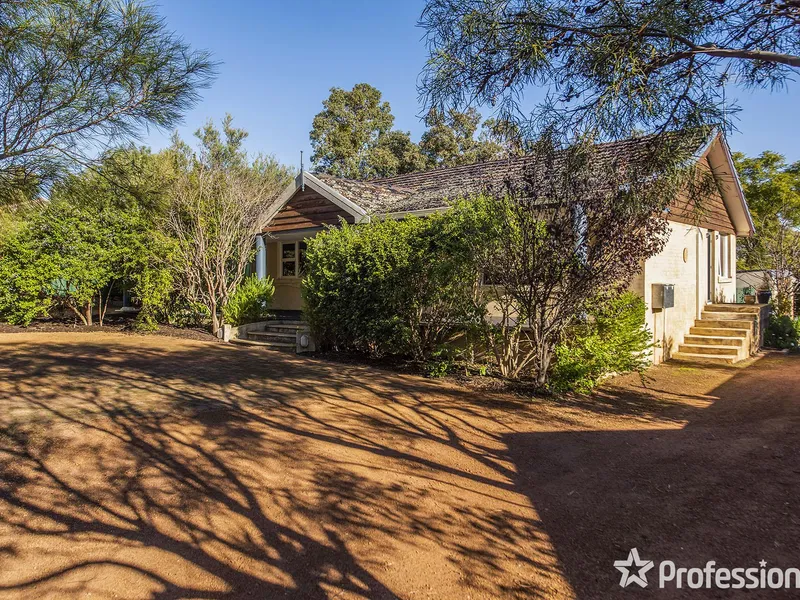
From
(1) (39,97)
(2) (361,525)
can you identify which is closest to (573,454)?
(2) (361,525)

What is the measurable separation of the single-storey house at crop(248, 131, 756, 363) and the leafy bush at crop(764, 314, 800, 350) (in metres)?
1.45

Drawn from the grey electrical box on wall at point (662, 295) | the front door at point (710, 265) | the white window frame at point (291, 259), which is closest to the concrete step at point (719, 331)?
the front door at point (710, 265)

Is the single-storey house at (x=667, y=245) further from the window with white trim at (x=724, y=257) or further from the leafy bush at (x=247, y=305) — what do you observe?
the leafy bush at (x=247, y=305)

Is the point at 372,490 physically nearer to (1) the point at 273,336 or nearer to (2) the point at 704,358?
(1) the point at 273,336

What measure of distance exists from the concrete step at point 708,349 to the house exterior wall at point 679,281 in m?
0.20

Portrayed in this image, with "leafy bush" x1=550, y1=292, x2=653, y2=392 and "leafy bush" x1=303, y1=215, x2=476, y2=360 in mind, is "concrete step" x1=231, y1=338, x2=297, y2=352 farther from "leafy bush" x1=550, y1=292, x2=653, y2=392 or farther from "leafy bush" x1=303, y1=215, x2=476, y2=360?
"leafy bush" x1=550, y1=292, x2=653, y2=392

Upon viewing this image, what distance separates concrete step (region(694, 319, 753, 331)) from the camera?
522 inches

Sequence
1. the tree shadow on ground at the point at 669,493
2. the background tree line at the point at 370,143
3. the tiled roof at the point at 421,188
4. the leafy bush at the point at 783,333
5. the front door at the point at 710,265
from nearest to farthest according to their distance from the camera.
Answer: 1. the tree shadow on ground at the point at 669,493
2. the tiled roof at the point at 421,188
3. the front door at the point at 710,265
4. the leafy bush at the point at 783,333
5. the background tree line at the point at 370,143

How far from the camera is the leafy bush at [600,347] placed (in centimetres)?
811

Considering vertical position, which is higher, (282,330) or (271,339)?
(282,330)

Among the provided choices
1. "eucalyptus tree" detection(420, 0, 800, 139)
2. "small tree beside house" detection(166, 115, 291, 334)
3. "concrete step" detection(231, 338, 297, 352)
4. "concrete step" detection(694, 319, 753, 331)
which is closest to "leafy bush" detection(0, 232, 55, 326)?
"small tree beside house" detection(166, 115, 291, 334)

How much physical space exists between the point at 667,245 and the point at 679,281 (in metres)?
1.34

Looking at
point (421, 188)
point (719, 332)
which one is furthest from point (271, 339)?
point (719, 332)

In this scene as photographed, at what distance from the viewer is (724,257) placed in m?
16.5
